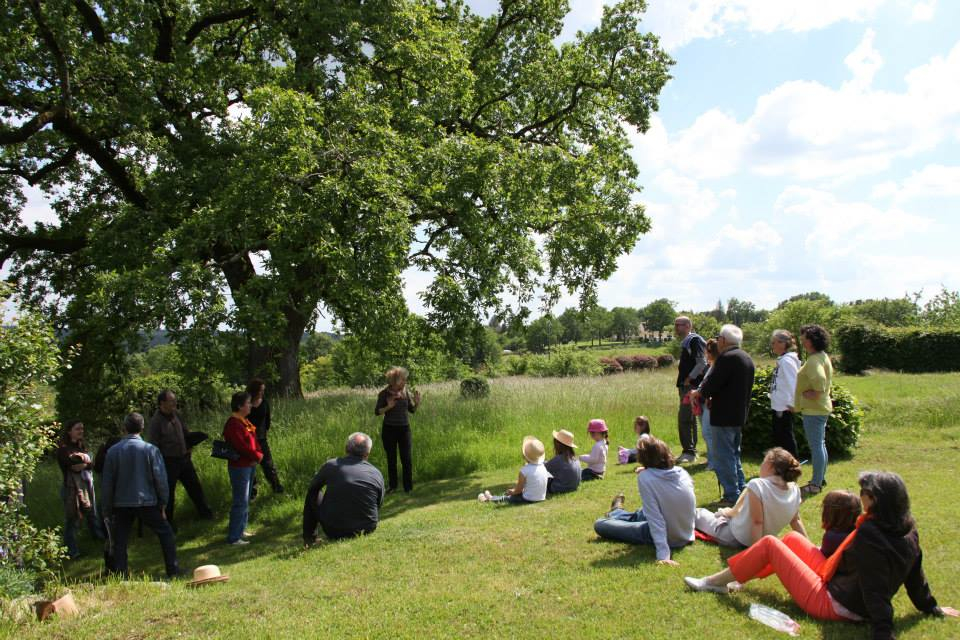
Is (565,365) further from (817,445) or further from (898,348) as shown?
(817,445)

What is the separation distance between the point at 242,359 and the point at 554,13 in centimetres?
1258

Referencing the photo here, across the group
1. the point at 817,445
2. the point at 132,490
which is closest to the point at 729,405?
the point at 817,445

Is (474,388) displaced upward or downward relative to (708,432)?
upward

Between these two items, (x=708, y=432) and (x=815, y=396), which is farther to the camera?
(x=708, y=432)

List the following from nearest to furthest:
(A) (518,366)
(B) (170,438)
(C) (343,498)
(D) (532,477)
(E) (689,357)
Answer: (C) (343,498) < (D) (532,477) < (B) (170,438) < (E) (689,357) < (A) (518,366)

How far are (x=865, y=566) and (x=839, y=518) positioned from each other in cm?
57

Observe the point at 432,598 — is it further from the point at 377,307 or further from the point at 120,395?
the point at 120,395

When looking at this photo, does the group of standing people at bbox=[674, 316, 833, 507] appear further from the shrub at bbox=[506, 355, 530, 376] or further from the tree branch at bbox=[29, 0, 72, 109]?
the shrub at bbox=[506, 355, 530, 376]

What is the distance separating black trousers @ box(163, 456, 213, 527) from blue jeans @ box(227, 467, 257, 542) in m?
1.01

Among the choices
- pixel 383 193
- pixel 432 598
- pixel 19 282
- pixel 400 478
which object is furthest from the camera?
pixel 19 282

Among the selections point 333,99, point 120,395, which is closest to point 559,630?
point 333,99

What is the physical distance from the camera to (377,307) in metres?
11.1

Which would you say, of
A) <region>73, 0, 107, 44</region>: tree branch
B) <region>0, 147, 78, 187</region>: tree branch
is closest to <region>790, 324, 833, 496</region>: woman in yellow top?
<region>73, 0, 107, 44</region>: tree branch

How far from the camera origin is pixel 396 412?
974 centimetres
